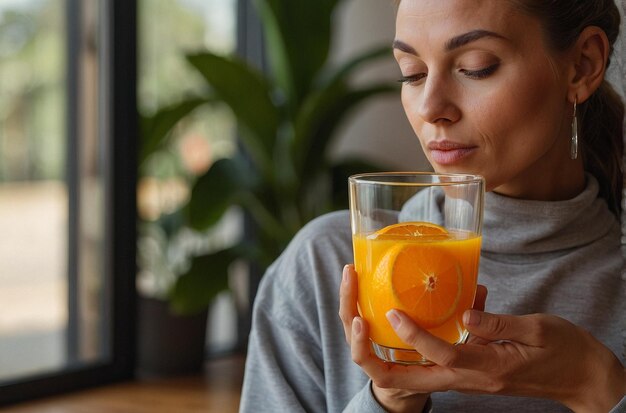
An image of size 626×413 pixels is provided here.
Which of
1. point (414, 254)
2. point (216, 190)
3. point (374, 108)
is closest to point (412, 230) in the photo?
point (414, 254)

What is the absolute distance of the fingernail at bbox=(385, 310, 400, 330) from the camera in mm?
889

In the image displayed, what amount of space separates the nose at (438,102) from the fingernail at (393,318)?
0.31m

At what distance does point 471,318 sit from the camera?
0.91 metres

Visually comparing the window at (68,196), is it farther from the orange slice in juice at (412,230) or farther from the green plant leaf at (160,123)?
the orange slice in juice at (412,230)

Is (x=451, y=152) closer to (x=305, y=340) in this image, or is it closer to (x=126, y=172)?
(x=305, y=340)

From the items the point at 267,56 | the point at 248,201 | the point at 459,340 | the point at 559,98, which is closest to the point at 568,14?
the point at 559,98

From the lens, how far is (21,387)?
313 centimetres

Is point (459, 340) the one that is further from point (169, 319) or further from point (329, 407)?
point (169, 319)

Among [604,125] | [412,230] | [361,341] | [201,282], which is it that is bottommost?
[201,282]

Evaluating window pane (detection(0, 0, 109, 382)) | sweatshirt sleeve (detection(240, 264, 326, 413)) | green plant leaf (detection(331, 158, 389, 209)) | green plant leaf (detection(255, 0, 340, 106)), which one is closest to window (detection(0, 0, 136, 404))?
window pane (detection(0, 0, 109, 382))

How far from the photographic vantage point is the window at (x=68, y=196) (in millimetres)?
3223

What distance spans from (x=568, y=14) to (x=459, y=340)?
1.67ft

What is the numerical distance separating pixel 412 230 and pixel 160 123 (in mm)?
2592

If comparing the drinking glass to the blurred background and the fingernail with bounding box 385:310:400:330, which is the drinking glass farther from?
the blurred background
